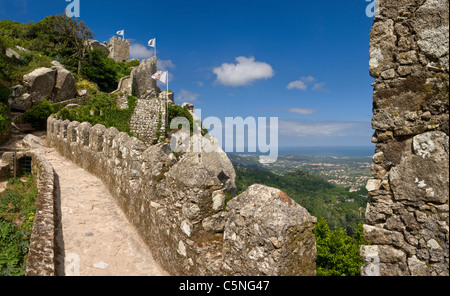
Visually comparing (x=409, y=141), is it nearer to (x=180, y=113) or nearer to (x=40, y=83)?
(x=180, y=113)

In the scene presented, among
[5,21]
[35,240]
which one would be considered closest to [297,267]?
[35,240]

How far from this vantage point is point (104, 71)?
32.9m

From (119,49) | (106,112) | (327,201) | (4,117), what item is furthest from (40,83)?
(327,201)

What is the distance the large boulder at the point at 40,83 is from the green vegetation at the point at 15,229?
13.6 meters

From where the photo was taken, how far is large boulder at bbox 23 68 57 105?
69.5 feet

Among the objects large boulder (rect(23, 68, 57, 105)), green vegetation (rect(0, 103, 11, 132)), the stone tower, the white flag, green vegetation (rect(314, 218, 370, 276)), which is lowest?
green vegetation (rect(314, 218, 370, 276))

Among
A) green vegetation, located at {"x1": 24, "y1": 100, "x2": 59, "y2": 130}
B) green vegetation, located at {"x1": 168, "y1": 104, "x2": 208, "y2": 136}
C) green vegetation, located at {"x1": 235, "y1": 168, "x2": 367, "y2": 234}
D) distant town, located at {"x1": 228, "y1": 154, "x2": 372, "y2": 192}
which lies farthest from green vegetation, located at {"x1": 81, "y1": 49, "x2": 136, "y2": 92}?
green vegetation, located at {"x1": 235, "y1": 168, "x2": 367, "y2": 234}

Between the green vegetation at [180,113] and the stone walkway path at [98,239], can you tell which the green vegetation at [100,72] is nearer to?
the green vegetation at [180,113]

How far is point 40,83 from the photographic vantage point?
21703mm

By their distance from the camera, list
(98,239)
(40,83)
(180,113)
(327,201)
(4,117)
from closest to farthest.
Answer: (98,239) < (4,117) < (40,83) < (180,113) < (327,201)

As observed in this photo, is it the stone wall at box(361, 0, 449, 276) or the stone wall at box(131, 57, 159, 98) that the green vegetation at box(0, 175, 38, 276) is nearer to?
the stone wall at box(361, 0, 449, 276)

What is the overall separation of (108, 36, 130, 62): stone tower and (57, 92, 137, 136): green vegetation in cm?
2588

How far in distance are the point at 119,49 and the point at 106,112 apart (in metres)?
28.9

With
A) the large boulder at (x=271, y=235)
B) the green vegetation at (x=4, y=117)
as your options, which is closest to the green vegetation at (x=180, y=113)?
the green vegetation at (x=4, y=117)
